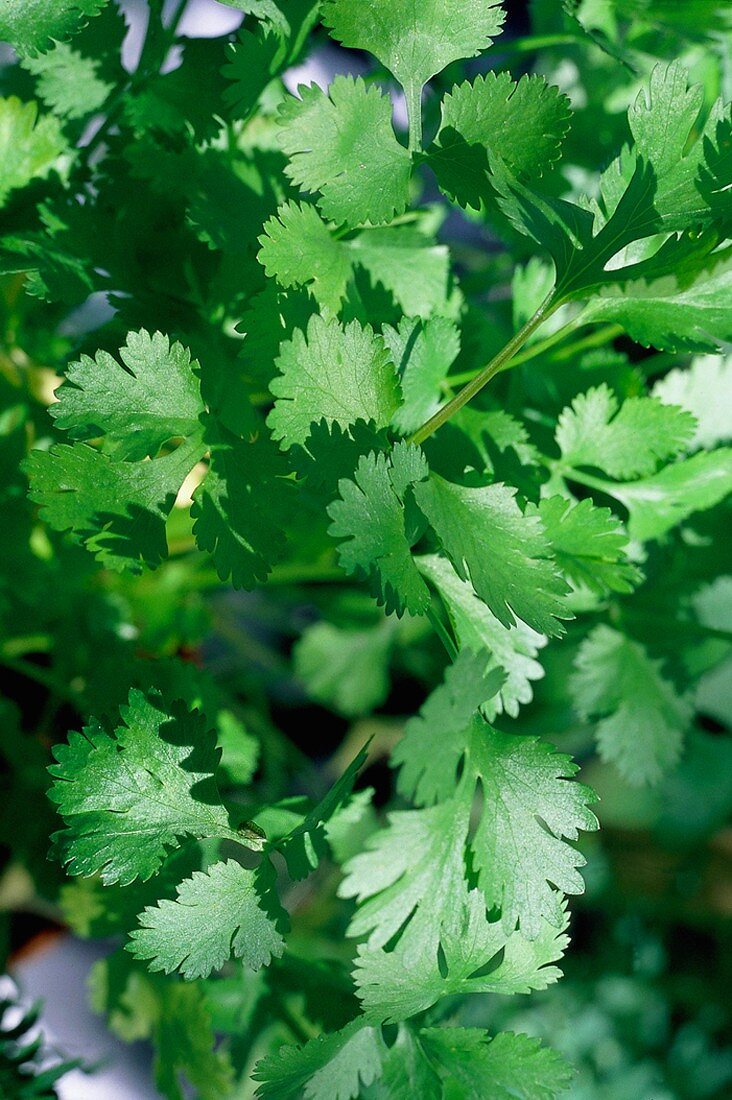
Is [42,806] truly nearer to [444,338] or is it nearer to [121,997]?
[121,997]

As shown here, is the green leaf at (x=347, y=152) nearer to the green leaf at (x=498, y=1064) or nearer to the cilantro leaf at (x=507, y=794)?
the cilantro leaf at (x=507, y=794)

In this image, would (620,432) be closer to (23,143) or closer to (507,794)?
(507,794)

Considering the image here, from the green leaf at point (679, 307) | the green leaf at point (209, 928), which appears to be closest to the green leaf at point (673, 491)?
the green leaf at point (679, 307)

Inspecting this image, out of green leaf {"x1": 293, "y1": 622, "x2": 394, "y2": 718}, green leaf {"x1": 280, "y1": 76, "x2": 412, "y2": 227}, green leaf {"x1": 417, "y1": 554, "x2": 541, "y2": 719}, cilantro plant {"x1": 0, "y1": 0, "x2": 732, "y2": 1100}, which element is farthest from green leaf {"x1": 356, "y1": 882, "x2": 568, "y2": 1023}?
green leaf {"x1": 293, "y1": 622, "x2": 394, "y2": 718}

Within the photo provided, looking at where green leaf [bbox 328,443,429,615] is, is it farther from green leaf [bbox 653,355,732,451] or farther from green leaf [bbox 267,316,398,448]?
green leaf [bbox 653,355,732,451]

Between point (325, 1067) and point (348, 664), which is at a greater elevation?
point (325, 1067)

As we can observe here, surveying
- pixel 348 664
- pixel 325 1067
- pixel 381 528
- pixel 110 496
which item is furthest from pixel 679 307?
pixel 348 664

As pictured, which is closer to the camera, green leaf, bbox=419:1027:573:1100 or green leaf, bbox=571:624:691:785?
green leaf, bbox=419:1027:573:1100
